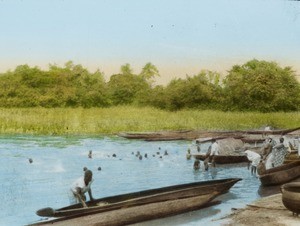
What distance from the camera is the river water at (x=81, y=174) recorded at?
644cm

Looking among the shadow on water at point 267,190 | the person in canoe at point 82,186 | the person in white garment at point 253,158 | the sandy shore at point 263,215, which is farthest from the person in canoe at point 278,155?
the person in canoe at point 82,186

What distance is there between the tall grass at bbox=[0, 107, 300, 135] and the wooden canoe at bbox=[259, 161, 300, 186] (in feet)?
2.30

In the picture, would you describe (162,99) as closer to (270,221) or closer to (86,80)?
(86,80)

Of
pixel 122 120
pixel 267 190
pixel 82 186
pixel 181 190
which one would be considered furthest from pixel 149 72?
pixel 267 190

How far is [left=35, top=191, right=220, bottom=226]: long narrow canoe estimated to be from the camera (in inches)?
229

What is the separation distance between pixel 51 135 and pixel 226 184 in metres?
2.70

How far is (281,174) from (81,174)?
3408 millimetres

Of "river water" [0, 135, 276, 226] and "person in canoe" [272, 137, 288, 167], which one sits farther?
"person in canoe" [272, 137, 288, 167]

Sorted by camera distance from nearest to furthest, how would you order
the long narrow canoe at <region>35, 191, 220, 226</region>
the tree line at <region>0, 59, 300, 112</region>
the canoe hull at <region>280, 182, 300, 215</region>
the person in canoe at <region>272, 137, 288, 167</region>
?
the long narrow canoe at <region>35, 191, 220, 226</region> < the canoe hull at <region>280, 182, 300, 215</region> < the tree line at <region>0, 59, 300, 112</region> < the person in canoe at <region>272, 137, 288, 167</region>

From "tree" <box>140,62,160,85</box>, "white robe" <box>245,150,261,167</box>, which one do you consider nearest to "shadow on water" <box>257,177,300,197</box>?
"white robe" <box>245,150,261,167</box>

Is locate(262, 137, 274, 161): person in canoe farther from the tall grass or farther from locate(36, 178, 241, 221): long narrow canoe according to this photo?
locate(36, 178, 241, 221): long narrow canoe

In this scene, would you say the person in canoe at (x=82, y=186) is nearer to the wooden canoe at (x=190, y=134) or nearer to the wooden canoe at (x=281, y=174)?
the wooden canoe at (x=190, y=134)

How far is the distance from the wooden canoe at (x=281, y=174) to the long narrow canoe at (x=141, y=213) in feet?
3.58

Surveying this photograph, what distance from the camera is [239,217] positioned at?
252 inches
